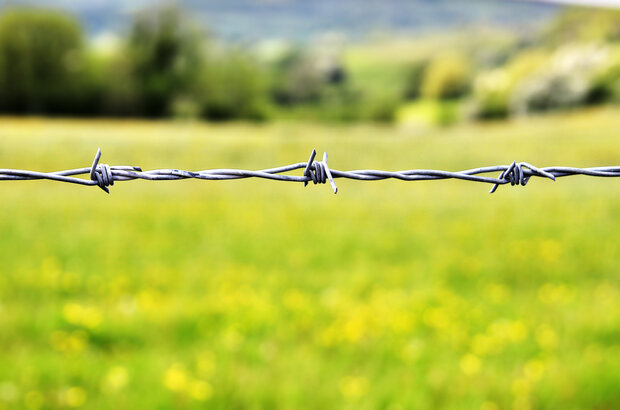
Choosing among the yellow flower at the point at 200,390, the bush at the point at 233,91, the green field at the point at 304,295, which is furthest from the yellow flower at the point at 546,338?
the bush at the point at 233,91

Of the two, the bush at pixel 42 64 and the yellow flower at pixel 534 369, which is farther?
the bush at pixel 42 64

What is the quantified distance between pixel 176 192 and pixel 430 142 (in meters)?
6.86

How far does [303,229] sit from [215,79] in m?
8.35

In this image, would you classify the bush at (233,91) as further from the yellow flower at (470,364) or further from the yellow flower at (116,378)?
the yellow flower at (116,378)

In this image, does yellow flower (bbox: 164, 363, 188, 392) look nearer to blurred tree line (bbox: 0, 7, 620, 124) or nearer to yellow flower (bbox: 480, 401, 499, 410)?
yellow flower (bbox: 480, 401, 499, 410)

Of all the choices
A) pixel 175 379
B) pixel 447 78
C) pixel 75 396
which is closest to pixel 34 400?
pixel 75 396

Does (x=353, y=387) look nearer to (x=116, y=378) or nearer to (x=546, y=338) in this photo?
(x=116, y=378)

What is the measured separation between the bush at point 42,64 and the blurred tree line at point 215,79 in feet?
0.07

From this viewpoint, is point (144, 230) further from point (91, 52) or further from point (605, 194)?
point (91, 52)

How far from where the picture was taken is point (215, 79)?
14477mm

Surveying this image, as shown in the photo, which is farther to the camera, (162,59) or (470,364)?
(162,59)

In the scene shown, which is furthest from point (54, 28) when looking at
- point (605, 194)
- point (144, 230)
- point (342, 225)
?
point (605, 194)

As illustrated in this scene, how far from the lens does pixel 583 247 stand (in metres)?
6.58

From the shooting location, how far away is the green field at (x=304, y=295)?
3.06 metres
